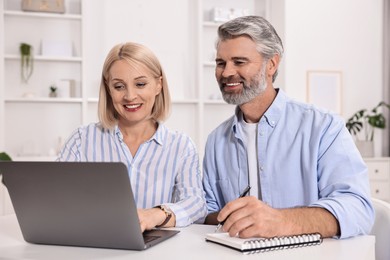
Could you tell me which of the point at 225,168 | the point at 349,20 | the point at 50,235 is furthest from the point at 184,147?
the point at 349,20

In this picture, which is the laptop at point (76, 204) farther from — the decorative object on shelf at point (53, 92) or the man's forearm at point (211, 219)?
the decorative object on shelf at point (53, 92)

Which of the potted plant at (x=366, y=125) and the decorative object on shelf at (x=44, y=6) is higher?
the decorative object on shelf at (x=44, y=6)

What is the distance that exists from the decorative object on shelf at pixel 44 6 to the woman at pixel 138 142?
331 centimetres

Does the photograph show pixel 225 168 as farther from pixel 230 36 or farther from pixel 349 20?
pixel 349 20

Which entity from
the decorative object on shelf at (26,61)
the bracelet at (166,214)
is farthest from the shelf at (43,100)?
the bracelet at (166,214)

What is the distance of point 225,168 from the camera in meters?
2.04

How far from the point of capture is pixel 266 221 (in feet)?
4.41

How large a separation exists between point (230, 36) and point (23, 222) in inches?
38.8

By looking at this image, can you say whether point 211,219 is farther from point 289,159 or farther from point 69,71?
point 69,71

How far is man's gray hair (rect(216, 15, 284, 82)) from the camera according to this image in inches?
77.4

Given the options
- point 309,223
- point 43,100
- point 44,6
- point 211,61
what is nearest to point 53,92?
point 43,100

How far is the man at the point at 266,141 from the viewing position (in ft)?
5.96

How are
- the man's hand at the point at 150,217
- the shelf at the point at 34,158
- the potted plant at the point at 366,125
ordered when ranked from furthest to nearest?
1. the potted plant at the point at 366,125
2. the shelf at the point at 34,158
3. the man's hand at the point at 150,217

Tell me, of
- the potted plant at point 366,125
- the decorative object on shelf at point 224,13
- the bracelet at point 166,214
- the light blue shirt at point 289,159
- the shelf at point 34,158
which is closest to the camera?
the bracelet at point 166,214
